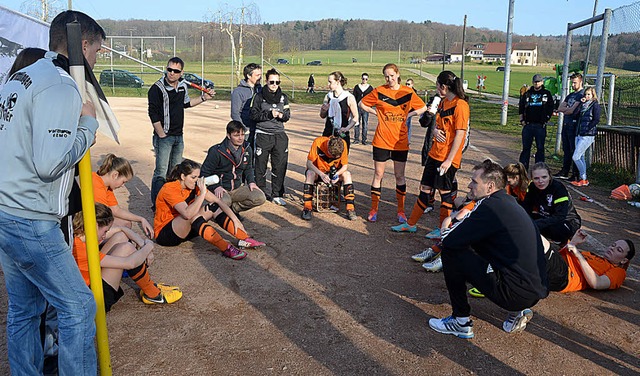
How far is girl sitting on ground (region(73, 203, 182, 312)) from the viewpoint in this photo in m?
4.11

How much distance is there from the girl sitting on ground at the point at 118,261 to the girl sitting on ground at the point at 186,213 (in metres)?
0.92

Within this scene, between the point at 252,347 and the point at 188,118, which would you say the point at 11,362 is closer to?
the point at 252,347

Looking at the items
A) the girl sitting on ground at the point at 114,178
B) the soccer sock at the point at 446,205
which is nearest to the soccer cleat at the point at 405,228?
the soccer sock at the point at 446,205

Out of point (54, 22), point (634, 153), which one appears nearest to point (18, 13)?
point (54, 22)

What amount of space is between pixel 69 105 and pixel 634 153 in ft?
33.4

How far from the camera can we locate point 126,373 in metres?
3.60

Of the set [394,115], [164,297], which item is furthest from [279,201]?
[164,297]

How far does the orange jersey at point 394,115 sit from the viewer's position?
7.12 m

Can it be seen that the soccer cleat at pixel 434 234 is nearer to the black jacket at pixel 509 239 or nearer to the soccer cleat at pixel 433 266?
the soccer cleat at pixel 433 266

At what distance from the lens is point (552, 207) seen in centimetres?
568

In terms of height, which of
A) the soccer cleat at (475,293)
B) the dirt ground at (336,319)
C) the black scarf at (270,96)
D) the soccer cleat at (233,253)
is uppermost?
the black scarf at (270,96)

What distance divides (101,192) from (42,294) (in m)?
2.47

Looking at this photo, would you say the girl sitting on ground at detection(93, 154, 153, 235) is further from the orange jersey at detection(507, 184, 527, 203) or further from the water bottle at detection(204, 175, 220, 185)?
the orange jersey at detection(507, 184, 527, 203)

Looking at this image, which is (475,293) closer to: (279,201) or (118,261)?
(118,261)
